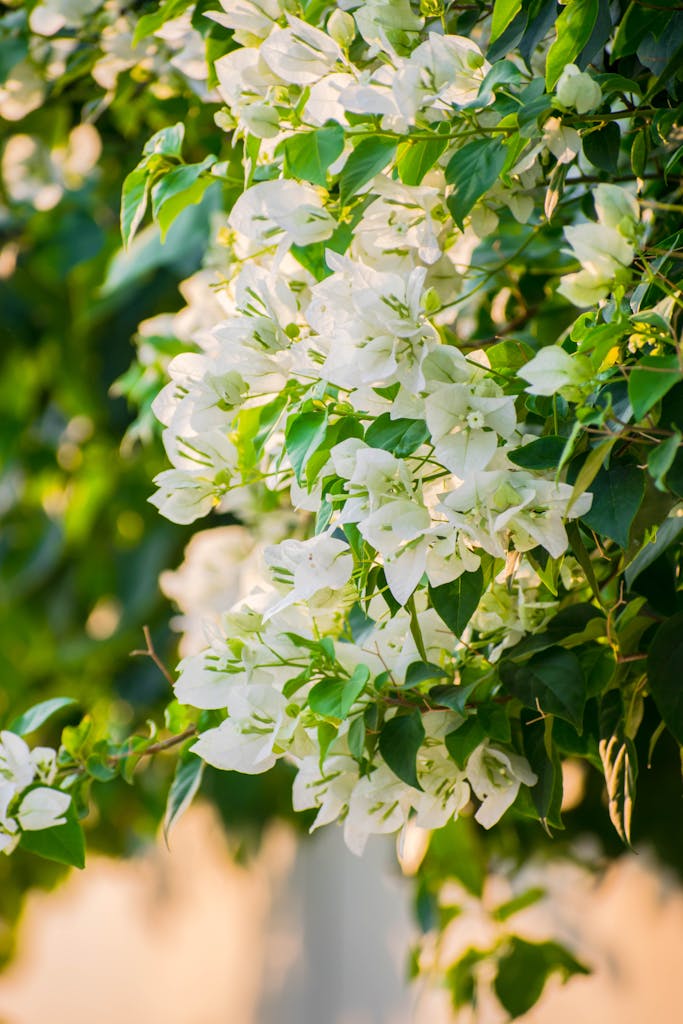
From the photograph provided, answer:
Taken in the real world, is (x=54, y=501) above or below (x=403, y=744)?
below

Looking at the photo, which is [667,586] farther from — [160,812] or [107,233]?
[160,812]

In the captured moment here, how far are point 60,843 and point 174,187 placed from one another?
274 millimetres

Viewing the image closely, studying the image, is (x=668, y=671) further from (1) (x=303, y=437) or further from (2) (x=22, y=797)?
(2) (x=22, y=797)

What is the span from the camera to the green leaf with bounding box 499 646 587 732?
13.8 inches

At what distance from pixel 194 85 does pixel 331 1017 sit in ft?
4.65

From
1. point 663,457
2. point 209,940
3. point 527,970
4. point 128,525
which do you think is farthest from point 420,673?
point 209,940

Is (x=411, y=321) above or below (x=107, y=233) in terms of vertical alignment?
above

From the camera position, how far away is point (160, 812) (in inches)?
43.4

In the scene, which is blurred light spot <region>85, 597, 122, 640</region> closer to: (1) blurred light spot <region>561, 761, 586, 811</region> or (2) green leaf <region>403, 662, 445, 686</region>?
(1) blurred light spot <region>561, 761, 586, 811</region>

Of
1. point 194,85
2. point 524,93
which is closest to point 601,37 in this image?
point 524,93

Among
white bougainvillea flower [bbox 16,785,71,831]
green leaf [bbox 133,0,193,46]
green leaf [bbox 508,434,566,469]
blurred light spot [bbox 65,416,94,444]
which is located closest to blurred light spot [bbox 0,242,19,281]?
blurred light spot [bbox 65,416,94,444]

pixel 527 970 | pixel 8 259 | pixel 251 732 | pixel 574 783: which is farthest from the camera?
pixel 8 259

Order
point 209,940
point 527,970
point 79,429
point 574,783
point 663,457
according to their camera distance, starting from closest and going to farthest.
Answer: point 663,457 → point 527,970 → point 574,783 → point 79,429 → point 209,940

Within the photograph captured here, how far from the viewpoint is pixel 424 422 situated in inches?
13.2
